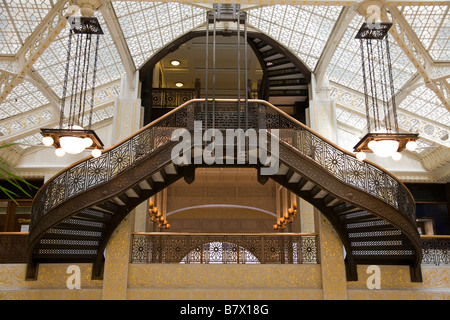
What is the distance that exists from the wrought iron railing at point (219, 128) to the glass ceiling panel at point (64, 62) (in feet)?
10.6

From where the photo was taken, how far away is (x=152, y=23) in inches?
400

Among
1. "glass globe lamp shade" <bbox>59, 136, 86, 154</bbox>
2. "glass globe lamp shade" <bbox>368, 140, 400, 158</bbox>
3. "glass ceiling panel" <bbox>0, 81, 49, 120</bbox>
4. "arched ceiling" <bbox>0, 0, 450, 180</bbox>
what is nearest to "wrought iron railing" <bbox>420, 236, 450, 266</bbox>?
"arched ceiling" <bbox>0, 0, 450, 180</bbox>

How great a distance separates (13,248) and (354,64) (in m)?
8.80

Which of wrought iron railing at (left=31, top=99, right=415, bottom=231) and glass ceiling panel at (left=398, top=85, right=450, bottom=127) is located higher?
glass ceiling panel at (left=398, top=85, right=450, bottom=127)

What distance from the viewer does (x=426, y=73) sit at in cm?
799

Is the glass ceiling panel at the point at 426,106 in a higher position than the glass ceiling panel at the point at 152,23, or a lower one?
lower

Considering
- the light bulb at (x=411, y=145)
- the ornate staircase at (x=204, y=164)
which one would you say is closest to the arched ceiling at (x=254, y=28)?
the ornate staircase at (x=204, y=164)

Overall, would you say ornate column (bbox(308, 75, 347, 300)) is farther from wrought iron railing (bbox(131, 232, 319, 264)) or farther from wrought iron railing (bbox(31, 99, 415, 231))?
wrought iron railing (bbox(31, 99, 415, 231))

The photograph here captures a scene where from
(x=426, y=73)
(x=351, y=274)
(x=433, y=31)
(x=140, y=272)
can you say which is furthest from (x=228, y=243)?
(x=433, y=31)

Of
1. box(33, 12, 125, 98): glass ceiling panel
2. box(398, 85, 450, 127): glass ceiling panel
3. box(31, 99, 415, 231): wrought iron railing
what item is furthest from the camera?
box(398, 85, 450, 127): glass ceiling panel

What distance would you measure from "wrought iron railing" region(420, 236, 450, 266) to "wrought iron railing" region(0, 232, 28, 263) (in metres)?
8.27

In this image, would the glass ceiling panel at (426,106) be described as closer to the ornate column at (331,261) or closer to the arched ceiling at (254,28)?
the arched ceiling at (254,28)

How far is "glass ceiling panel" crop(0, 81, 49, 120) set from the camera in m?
9.89

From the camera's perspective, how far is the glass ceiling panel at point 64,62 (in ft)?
30.1
